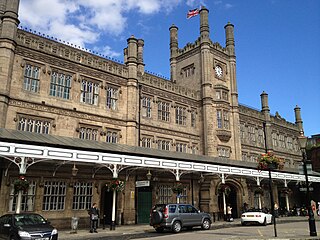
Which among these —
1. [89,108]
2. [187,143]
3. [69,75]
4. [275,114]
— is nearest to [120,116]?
[89,108]

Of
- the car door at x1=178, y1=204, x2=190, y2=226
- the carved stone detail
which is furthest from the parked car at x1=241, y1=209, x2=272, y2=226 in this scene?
the carved stone detail

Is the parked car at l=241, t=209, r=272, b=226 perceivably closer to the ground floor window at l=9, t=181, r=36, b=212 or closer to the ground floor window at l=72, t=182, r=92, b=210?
the ground floor window at l=72, t=182, r=92, b=210

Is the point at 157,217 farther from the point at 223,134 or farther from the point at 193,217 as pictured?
the point at 223,134

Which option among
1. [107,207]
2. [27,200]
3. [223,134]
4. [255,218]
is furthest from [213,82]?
[27,200]

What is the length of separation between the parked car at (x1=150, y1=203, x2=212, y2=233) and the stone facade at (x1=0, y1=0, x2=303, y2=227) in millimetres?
5511

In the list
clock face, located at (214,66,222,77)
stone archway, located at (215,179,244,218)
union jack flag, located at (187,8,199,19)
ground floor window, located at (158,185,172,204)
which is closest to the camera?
ground floor window, located at (158,185,172,204)

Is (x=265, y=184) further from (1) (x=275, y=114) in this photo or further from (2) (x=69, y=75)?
(2) (x=69, y=75)

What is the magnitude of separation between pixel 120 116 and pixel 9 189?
10.2 meters

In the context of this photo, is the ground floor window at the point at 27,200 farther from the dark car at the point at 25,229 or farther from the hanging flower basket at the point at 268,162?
the hanging flower basket at the point at 268,162

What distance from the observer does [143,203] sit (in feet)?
81.7

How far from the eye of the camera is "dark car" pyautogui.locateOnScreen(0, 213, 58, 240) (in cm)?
1147

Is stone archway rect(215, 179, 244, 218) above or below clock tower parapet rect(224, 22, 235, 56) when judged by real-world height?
below

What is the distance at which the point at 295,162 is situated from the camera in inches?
1863

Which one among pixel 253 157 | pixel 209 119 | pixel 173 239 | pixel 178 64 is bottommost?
pixel 173 239
